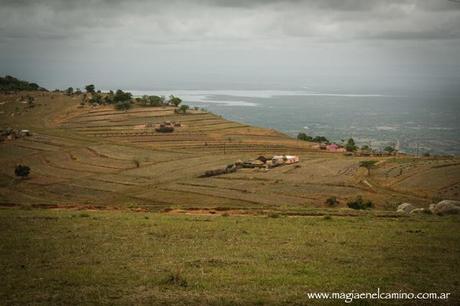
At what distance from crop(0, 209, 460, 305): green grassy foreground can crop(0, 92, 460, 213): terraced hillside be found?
13629mm

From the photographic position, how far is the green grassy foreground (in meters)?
16.4

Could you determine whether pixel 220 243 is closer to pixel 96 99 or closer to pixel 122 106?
pixel 122 106

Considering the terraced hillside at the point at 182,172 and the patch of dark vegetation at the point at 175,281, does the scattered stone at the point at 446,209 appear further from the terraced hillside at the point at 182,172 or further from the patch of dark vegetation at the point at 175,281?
the patch of dark vegetation at the point at 175,281

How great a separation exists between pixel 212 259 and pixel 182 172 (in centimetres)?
A: 6815

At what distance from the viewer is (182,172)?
88.8 m

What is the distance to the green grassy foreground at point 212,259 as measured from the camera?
1639 cm

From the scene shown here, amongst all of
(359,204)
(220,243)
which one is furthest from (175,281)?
(359,204)

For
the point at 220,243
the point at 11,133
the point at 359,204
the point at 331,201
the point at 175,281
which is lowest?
the point at 331,201

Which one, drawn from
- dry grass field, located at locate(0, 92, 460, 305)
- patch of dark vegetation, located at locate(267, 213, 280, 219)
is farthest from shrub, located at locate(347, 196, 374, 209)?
patch of dark vegetation, located at locate(267, 213, 280, 219)

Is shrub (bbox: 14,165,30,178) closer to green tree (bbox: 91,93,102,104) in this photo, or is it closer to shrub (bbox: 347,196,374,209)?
shrub (bbox: 347,196,374,209)

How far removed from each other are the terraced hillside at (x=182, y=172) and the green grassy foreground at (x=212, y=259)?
13629 mm

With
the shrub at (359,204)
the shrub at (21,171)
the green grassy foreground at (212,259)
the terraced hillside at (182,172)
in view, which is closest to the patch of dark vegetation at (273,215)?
the green grassy foreground at (212,259)

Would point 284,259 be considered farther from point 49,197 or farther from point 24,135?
point 24,135

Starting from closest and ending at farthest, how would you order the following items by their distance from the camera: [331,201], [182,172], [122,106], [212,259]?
1. [212,259]
2. [331,201]
3. [182,172]
4. [122,106]
